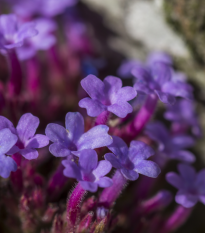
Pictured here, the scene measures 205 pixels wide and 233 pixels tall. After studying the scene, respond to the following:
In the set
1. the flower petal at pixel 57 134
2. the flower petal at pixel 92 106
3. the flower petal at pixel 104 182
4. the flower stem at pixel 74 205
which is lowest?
the flower stem at pixel 74 205

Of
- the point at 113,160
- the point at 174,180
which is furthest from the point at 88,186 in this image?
the point at 174,180

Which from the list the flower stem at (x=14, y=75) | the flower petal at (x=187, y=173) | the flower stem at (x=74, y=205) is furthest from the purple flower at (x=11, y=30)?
the flower petal at (x=187, y=173)

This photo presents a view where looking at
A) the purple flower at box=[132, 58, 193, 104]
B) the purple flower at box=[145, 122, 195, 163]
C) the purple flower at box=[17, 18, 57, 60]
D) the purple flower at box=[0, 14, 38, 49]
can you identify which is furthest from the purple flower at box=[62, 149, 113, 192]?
the purple flower at box=[17, 18, 57, 60]

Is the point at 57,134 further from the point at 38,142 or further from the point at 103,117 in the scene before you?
the point at 103,117

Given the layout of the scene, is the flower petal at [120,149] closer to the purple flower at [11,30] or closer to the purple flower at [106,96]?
the purple flower at [106,96]

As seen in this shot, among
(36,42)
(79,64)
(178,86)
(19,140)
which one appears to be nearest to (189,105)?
(178,86)

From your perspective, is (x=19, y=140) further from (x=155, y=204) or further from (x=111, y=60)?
(x=111, y=60)

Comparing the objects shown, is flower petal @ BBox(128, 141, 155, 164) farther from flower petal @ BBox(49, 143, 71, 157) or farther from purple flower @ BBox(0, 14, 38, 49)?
purple flower @ BBox(0, 14, 38, 49)
